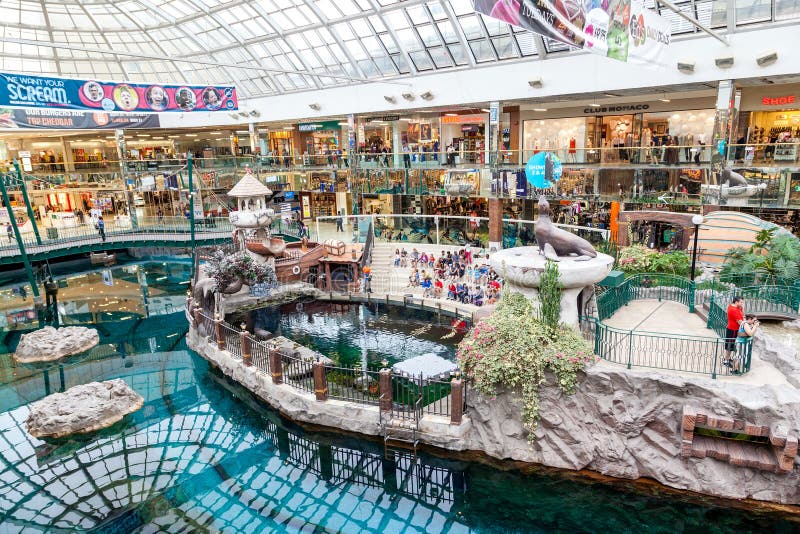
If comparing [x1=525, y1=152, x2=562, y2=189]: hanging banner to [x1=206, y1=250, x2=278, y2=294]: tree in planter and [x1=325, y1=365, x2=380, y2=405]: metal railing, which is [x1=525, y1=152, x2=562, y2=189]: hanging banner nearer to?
[x1=325, y1=365, x2=380, y2=405]: metal railing

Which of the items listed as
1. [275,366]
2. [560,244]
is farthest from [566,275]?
[275,366]

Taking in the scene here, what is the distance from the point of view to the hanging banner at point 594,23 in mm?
9750

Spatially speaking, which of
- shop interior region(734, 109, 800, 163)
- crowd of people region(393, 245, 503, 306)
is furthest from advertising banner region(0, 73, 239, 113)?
shop interior region(734, 109, 800, 163)

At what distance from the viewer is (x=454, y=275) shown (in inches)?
945

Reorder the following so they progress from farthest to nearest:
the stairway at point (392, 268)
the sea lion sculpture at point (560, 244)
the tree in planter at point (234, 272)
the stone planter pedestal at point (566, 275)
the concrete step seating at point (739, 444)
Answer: the stairway at point (392, 268) → the tree in planter at point (234, 272) → the sea lion sculpture at point (560, 244) → the stone planter pedestal at point (566, 275) → the concrete step seating at point (739, 444)

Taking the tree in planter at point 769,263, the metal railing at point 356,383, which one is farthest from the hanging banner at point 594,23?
the metal railing at point 356,383

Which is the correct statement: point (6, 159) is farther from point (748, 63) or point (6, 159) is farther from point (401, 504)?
point (748, 63)

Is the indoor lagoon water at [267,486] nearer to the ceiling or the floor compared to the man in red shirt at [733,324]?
nearer to the floor

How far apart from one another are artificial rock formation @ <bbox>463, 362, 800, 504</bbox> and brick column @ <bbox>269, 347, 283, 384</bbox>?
5665mm

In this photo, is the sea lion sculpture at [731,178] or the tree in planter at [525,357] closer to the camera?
the tree in planter at [525,357]

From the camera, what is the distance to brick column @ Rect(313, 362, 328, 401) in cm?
1415

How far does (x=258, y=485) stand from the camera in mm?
12414

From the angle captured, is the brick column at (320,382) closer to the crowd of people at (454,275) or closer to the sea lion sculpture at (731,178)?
the crowd of people at (454,275)

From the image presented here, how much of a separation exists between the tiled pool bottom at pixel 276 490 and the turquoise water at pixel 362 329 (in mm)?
4474
